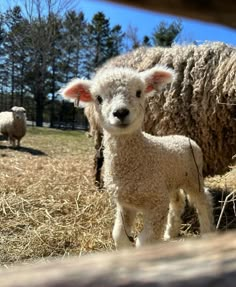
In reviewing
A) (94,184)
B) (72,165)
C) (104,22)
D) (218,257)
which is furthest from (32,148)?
(104,22)

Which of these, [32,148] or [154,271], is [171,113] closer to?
[154,271]

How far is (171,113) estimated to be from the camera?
5.26 metres

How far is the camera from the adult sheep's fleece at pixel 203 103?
197 inches

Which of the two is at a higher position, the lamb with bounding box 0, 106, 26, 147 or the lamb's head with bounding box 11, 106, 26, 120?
the lamb's head with bounding box 11, 106, 26, 120

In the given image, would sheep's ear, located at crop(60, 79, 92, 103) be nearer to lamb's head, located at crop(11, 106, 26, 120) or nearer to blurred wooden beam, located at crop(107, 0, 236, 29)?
blurred wooden beam, located at crop(107, 0, 236, 29)

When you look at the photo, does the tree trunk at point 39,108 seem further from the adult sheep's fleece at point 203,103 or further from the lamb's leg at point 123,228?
the lamb's leg at point 123,228

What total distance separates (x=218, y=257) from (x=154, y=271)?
112 mm

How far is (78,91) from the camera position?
150 inches

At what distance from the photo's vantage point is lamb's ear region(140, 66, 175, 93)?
3803 mm

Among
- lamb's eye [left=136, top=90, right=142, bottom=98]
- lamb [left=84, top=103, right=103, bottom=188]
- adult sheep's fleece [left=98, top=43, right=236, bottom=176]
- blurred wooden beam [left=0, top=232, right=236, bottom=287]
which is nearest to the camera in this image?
blurred wooden beam [left=0, top=232, right=236, bottom=287]

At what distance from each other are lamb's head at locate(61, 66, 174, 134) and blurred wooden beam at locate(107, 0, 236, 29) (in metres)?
2.53

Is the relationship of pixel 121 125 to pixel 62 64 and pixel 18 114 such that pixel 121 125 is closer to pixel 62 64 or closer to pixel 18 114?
pixel 18 114

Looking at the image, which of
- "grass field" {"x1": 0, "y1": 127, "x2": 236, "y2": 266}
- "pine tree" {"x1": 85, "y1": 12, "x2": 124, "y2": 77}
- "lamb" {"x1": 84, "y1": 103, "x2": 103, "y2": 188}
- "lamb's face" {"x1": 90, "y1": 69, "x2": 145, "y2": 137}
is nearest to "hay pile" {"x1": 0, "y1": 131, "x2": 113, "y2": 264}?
"grass field" {"x1": 0, "y1": 127, "x2": 236, "y2": 266}

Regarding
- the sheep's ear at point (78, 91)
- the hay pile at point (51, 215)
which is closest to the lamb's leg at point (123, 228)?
the hay pile at point (51, 215)
